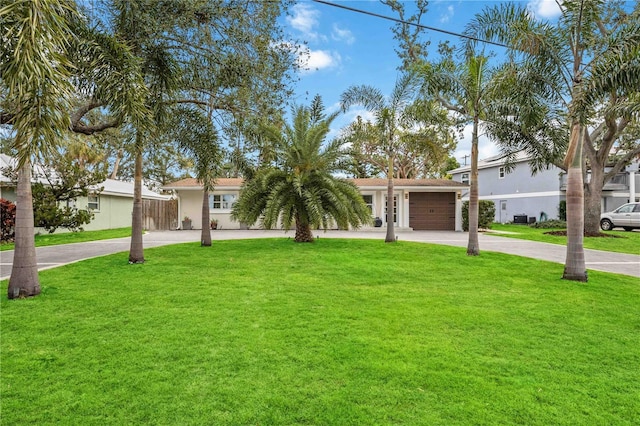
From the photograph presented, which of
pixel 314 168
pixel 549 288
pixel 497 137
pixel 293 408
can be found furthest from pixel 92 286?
pixel 497 137

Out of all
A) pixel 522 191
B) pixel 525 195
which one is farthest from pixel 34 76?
pixel 522 191

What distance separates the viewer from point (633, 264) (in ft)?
34.6

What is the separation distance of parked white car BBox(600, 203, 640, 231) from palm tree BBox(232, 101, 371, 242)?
61.6ft

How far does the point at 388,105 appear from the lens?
1390 centimetres

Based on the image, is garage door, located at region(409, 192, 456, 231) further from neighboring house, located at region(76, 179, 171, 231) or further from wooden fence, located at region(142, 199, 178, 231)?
neighboring house, located at region(76, 179, 171, 231)

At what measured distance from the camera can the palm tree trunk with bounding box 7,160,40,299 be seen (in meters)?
6.12

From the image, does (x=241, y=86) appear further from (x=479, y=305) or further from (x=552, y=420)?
(x=552, y=420)

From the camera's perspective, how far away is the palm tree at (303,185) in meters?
12.2

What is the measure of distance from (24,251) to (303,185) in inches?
315

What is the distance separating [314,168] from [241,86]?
3.99m

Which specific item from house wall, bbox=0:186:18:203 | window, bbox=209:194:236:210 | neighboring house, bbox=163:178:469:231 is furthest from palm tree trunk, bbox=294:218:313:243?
house wall, bbox=0:186:18:203

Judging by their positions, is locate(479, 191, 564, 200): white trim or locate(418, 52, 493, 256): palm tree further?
locate(479, 191, 564, 200): white trim

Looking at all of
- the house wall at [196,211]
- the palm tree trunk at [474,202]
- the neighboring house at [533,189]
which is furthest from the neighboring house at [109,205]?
the neighboring house at [533,189]

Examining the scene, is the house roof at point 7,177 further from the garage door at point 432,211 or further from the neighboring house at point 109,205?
the garage door at point 432,211
